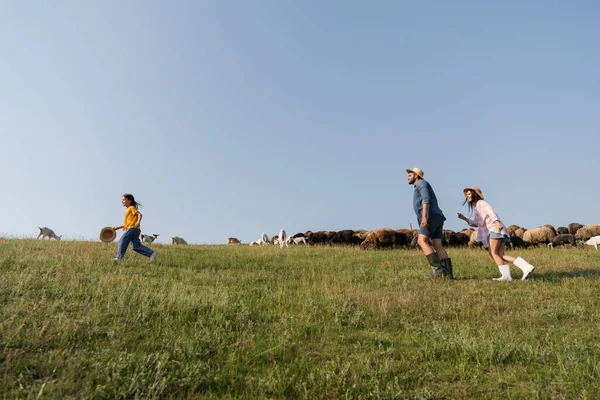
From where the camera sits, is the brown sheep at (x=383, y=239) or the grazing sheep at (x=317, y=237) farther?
the grazing sheep at (x=317, y=237)

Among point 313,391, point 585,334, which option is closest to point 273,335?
point 313,391

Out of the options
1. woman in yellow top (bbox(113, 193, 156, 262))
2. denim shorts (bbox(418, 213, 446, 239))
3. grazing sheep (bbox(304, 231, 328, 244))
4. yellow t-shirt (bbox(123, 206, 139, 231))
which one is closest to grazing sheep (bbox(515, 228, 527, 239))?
grazing sheep (bbox(304, 231, 328, 244))

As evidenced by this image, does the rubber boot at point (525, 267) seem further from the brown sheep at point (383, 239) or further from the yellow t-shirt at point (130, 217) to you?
the brown sheep at point (383, 239)

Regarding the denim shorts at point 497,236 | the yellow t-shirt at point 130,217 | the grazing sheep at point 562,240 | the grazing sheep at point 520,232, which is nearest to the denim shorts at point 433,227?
the denim shorts at point 497,236

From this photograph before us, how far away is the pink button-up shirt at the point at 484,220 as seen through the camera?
432 inches

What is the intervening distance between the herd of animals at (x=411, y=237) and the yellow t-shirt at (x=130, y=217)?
9423mm

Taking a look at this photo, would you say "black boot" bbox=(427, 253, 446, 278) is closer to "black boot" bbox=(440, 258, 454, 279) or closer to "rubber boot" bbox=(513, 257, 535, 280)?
"black boot" bbox=(440, 258, 454, 279)

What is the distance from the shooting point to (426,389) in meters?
4.31

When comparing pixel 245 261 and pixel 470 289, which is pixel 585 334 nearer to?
pixel 470 289

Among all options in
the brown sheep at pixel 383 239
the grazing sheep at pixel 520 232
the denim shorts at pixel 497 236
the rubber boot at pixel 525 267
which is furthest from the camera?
the grazing sheep at pixel 520 232

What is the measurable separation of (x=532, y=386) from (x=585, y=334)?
2624mm

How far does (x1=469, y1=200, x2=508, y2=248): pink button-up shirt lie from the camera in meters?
11.0

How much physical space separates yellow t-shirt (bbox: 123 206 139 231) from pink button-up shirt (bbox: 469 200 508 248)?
9.78 metres

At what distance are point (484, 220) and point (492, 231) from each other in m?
0.43
